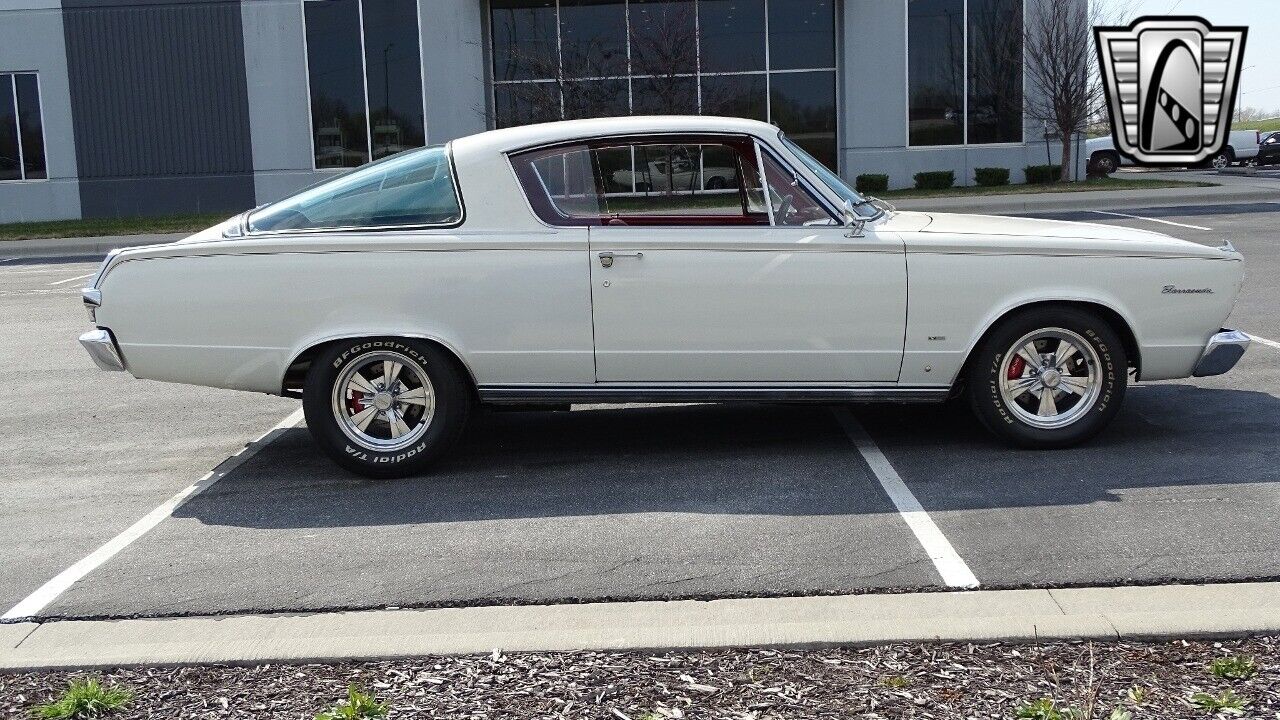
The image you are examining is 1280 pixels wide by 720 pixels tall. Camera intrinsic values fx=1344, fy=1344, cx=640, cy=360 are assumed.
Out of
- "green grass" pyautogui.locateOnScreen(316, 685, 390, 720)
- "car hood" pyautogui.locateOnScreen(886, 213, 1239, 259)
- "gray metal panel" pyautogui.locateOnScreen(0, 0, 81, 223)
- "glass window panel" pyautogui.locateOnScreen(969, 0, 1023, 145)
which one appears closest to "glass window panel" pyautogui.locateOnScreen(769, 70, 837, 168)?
"glass window panel" pyautogui.locateOnScreen(969, 0, 1023, 145)

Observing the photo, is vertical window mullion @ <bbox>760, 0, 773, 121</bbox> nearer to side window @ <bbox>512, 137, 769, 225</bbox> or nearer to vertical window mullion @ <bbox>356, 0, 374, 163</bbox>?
vertical window mullion @ <bbox>356, 0, 374, 163</bbox>

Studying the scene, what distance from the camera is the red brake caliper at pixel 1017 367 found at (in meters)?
6.21

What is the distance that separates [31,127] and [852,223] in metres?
28.1

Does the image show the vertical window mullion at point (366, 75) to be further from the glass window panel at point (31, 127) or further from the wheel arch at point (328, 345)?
the wheel arch at point (328, 345)

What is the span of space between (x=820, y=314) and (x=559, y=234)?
1.24 metres

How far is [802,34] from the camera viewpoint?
98.3 feet

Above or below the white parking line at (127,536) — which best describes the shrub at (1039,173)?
above

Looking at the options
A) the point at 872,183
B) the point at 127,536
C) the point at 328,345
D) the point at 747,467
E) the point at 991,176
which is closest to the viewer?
the point at 127,536

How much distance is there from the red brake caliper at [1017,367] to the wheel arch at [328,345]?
2482 millimetres

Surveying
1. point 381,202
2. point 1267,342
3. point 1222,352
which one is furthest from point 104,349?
point 1267,342

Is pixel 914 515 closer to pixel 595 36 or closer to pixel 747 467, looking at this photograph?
pixel 747 467

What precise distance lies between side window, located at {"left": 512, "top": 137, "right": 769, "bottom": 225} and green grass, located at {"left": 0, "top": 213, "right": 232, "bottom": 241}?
770 inches

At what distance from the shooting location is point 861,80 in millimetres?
29516

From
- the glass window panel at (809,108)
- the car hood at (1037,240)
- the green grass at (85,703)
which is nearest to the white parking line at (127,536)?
the green grass at (85,703)
